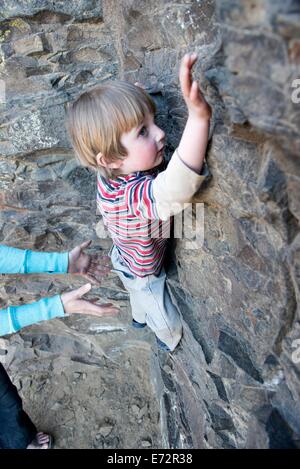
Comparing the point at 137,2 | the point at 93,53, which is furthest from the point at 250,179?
the point at 93,53

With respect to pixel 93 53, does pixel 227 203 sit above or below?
below

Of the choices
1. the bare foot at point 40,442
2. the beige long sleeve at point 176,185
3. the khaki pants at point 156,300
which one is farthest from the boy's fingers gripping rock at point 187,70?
the bare foot at point 40,442

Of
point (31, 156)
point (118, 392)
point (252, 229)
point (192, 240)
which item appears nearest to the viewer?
point (252, 229)

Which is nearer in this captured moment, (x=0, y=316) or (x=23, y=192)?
(x=0, y=316)

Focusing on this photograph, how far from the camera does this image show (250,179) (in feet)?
3.32

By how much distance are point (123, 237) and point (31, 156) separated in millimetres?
656

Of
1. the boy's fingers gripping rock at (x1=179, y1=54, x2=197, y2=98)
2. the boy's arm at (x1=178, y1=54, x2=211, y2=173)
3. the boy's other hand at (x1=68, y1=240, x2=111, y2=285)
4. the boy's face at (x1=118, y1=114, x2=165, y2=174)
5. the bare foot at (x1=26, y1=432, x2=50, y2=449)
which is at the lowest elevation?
the bare foot at (x1=26, y1=432, x2=50, y2=449)

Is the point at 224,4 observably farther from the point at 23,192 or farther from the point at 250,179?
the point at 23,192

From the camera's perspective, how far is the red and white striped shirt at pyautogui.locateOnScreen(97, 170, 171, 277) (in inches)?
49.9

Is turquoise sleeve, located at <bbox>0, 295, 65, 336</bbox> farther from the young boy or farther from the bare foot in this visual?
the bare foot

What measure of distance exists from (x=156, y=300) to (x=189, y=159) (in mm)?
825
